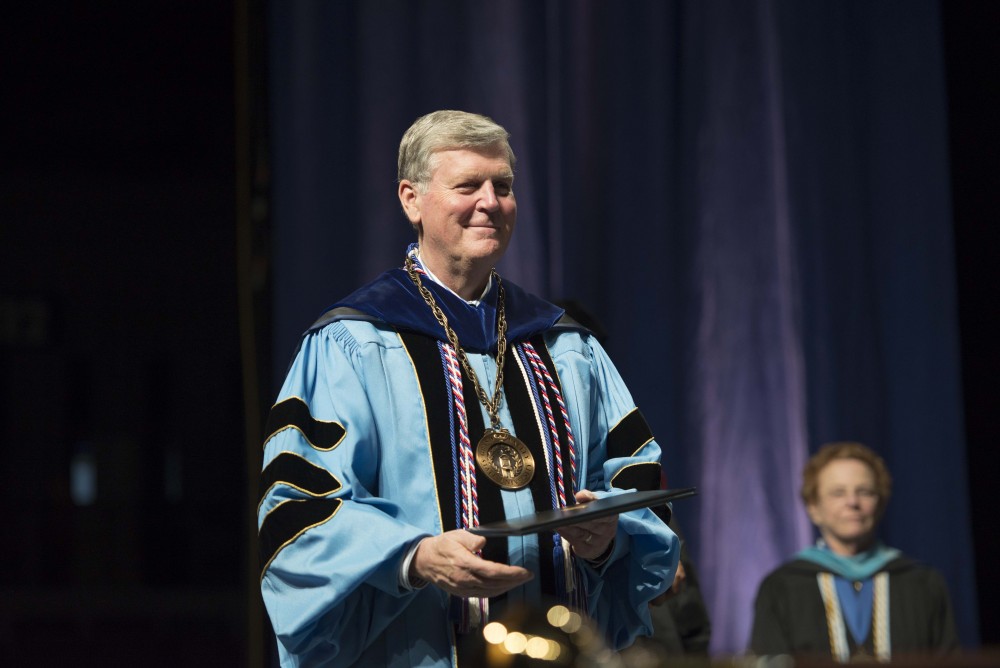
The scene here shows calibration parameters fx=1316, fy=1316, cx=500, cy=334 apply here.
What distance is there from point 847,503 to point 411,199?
230cm

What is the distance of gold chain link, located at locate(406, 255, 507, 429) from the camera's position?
235 cm

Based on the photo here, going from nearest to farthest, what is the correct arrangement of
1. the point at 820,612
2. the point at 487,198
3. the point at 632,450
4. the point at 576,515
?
the point at 576,515
the point at 487,198
the point at 632,450
the point at 820,612

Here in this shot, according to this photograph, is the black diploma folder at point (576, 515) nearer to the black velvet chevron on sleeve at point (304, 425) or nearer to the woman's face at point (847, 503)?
the black velvet chevron on sleeve at point (304, 425)

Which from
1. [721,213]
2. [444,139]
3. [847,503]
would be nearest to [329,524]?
[444,139]

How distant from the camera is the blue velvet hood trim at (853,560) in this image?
417 centimetres

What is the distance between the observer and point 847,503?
4.19 meters

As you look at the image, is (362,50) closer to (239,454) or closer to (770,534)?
(770,534)

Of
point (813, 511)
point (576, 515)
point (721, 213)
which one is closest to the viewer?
point (576, 515)

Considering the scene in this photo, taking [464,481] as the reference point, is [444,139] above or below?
above

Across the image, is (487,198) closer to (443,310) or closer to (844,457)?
(443,310)

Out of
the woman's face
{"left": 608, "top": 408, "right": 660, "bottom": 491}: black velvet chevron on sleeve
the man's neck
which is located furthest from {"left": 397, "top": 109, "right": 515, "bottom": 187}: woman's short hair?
the woman's face

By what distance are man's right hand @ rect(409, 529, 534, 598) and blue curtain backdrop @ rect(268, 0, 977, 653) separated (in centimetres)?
237

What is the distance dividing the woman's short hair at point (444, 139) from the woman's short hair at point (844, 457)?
2.19 m

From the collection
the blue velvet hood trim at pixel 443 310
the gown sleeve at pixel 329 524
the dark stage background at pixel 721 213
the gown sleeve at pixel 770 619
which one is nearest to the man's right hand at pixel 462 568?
the gown sleeve at pixel 329 524
